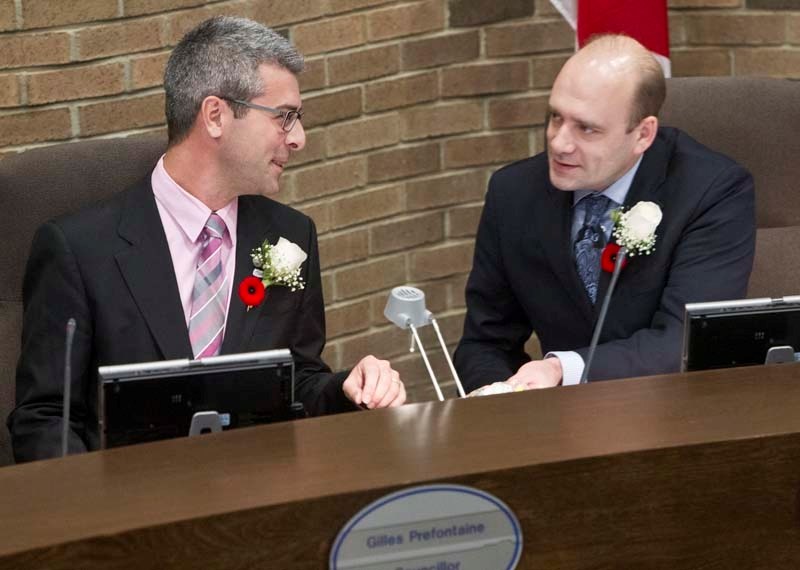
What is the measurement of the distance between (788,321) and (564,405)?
0.43 m

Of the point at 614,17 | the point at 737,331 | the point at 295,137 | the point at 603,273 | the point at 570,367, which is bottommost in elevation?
the point at 570,367

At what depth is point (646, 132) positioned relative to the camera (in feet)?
9.20

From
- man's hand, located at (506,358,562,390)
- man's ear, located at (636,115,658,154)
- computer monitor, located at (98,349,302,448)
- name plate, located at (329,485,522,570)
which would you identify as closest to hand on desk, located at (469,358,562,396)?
man's hand, located at (506,358,562,390)

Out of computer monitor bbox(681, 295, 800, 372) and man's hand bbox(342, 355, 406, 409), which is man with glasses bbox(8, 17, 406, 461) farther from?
computer monitor bbox(681, 295, 800, 372)

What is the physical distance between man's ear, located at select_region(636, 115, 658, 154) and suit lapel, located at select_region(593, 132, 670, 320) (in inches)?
1.6

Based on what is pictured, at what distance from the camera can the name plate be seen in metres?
1.54

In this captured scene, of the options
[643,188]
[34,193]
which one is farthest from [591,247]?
[34,193]

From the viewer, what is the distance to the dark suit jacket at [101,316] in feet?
7.79

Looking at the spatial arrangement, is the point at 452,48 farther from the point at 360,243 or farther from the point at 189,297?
the point at 189,297

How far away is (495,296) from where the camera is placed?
2.92 meters

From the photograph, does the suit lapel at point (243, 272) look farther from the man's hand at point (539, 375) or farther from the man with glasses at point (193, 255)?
the man's hand at point (539, 375)

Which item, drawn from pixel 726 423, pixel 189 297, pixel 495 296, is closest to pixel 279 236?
pixel 189 297

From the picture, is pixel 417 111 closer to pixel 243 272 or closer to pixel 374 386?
pixel 243 272

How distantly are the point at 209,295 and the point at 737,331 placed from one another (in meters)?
1.01
